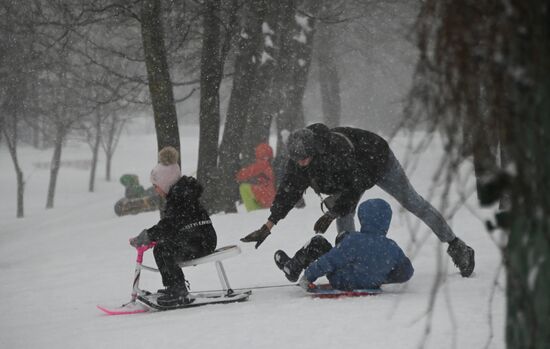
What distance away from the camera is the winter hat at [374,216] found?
17.6ft

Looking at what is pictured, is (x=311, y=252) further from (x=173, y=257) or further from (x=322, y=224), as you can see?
(x=173, y=257)

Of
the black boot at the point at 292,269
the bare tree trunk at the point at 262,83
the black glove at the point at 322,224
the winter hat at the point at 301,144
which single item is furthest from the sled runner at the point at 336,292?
the bare tree trunk at the point at 262,83

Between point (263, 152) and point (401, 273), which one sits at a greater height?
point (263, 152)

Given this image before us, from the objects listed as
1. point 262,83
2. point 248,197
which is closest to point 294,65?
point 262,83

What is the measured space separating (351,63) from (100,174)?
Answer: 1541 centimetres

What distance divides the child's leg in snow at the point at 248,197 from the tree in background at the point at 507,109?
34.4 feet

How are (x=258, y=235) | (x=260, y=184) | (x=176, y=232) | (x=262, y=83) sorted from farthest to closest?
(x=262, y=83)
(x=260, y=184)
(x=176, y=232)
(x=258, y=235)

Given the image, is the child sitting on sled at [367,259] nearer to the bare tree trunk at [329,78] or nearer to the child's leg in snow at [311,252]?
the child's leg in snow at [311,252]

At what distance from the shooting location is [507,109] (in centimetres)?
201

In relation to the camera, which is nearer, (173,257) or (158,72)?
(173,257)

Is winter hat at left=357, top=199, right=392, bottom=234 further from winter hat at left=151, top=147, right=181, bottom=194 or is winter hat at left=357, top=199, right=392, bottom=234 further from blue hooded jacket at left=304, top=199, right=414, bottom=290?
winter hat at left=151, top=147, right=181, bottom=194

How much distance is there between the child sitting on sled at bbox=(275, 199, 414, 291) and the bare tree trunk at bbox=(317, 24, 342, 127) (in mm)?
18512

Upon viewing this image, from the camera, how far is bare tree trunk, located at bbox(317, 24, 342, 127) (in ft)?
78.7

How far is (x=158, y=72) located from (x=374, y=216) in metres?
5.59
